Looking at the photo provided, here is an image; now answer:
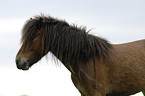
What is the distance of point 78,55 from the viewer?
5660mm

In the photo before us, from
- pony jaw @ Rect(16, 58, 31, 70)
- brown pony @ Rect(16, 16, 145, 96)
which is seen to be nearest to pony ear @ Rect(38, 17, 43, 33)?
brown pony @ Rect(16, 16, 145, 96)

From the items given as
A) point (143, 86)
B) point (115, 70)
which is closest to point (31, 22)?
point (115, 70)

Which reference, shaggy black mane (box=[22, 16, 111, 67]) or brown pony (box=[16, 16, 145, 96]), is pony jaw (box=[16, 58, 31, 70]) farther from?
shaggy black mane (box=[22, 16, 111, 67])

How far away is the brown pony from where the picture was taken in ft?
18.4

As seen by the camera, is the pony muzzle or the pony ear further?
the pony ear

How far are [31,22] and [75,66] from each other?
1561 mm

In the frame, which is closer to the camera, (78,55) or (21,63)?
(21,63)

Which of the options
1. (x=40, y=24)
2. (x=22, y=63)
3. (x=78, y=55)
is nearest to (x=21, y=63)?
(x=22, y=63)

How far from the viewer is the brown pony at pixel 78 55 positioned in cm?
559

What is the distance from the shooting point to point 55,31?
5691 millimetres

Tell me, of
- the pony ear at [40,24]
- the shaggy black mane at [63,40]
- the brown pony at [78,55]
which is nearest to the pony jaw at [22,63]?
the brown pony at [78,55]

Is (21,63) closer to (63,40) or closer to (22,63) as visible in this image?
(22,63)

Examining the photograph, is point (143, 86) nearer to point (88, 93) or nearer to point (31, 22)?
point (88, 93)

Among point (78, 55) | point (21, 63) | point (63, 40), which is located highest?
point (63, 40)
